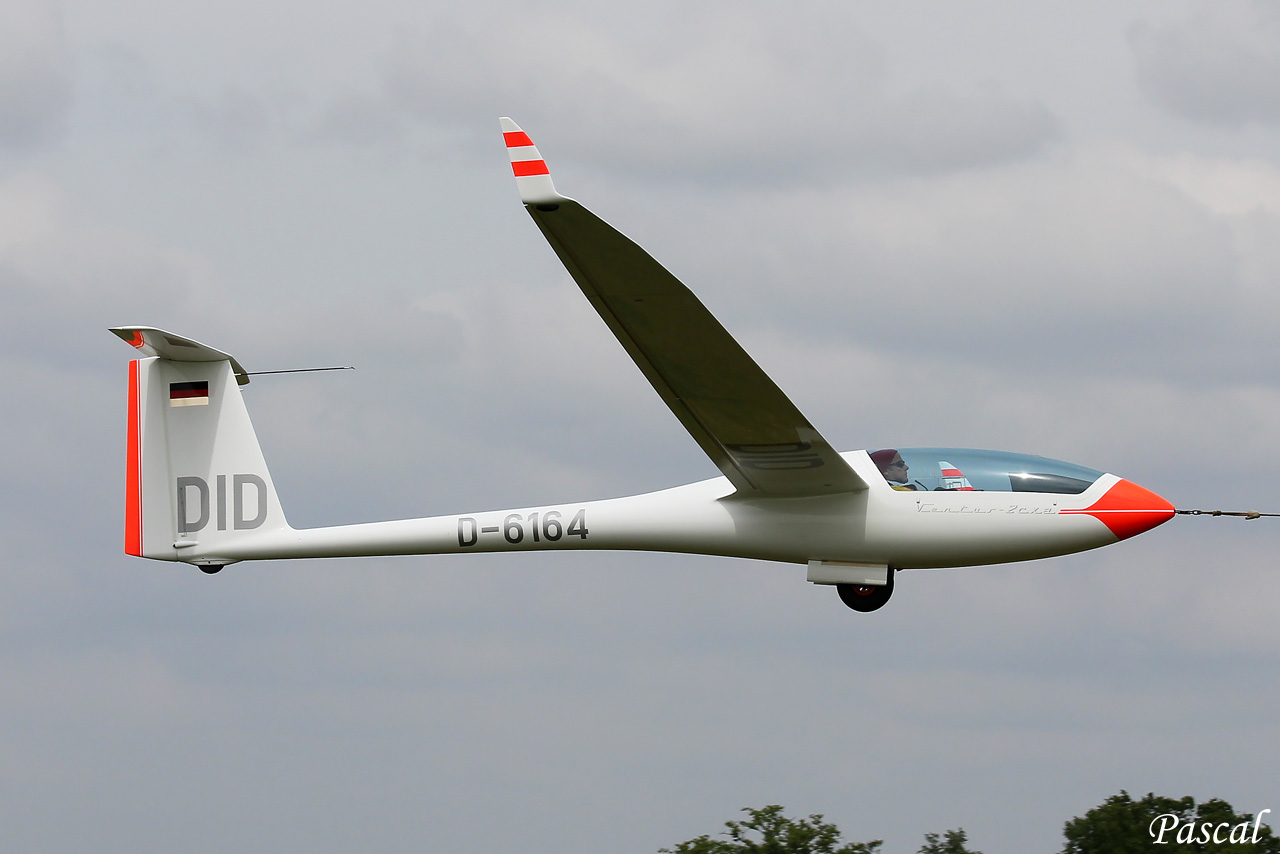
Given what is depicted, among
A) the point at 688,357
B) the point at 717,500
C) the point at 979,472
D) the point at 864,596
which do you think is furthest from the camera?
the point at 864,596

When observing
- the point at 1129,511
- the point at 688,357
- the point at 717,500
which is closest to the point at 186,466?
the point at 717,500

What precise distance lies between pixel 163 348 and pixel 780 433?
7637mm

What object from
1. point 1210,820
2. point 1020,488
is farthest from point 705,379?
point 1210,820

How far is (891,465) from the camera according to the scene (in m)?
15.6

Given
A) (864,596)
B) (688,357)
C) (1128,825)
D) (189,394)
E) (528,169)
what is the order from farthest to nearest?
(1128,825), (189,394), (864,596), (688,357), (528,169)

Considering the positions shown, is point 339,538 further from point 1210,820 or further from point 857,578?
point 1210,820

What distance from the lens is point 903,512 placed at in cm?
1547

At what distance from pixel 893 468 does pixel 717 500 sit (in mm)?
1964

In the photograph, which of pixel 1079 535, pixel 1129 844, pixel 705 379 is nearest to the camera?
pixel 705 379

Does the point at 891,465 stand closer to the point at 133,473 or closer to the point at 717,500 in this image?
the point at 717,500

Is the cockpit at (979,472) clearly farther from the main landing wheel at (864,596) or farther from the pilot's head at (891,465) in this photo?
the main landing wheel at (864,596)

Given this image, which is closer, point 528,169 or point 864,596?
point 528,169

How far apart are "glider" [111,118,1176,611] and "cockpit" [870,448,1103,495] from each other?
2 centimetres

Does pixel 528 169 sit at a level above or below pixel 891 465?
above
